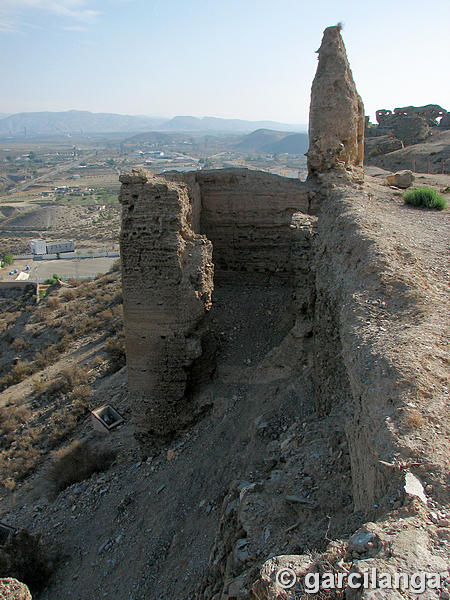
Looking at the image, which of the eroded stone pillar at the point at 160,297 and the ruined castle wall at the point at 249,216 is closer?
the eroded stone pillar at the point at 160,297

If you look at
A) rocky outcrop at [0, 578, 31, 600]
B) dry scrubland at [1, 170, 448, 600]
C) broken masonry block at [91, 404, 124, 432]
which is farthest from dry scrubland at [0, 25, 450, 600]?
rocky outcrop at [0, 578, 31, 600]

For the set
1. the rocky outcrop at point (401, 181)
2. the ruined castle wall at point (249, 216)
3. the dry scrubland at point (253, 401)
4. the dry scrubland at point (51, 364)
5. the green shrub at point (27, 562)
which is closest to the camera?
the dry scrubland at point (253, 401)

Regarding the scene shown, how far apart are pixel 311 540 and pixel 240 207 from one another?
9.76 metres

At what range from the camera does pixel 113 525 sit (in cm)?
814

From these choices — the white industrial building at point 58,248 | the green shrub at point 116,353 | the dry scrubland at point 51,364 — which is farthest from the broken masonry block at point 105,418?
the white industrial building at point 58,248

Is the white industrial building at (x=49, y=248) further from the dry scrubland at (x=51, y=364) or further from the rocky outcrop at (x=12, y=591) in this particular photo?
the rocky outcrop at (x=12, y=591)

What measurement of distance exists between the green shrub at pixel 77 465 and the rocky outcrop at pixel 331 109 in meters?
8.50

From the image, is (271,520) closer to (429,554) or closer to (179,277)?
(429,554)

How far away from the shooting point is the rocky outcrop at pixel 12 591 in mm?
4973

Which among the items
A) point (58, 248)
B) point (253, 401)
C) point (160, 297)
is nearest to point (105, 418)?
point (160, 297)

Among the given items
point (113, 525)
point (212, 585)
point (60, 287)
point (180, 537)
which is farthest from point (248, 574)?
point (60, 287)

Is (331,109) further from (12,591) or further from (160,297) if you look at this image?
(12,591)

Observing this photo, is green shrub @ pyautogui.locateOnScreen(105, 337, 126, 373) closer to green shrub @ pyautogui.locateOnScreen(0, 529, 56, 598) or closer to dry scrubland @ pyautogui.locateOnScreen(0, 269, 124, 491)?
dry scrubland @ pyautogui.locateOnScreen(0, 269, 124, 491)

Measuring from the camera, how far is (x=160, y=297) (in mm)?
8875
